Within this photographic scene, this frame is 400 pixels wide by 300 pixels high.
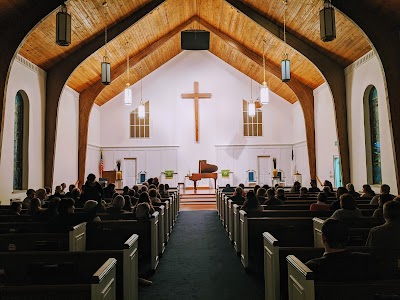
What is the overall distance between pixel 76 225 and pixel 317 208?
3235 mm

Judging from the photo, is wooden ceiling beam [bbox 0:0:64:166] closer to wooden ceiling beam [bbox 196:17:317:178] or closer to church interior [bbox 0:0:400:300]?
church interior [bbox 0:0:400:300]

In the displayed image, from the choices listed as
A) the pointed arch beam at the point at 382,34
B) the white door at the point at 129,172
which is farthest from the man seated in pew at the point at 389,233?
the white door at the point at 129,172

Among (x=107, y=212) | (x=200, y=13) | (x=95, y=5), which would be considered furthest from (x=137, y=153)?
(x=107, y=212)

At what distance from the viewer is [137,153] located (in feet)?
54.1

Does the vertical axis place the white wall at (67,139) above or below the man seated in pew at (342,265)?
above

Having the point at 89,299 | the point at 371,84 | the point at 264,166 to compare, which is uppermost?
the point at 371,84

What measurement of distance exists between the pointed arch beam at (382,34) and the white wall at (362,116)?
1.10m

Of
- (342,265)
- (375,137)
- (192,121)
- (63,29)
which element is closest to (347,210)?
(342,265)

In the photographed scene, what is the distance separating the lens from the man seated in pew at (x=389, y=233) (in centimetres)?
294

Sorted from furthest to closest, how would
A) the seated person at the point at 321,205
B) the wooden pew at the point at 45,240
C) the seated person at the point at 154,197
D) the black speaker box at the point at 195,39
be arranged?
the black speaker box at the point at 195,39 < the seated person at the point at 154,197 < the seated person at the point at 321,205 < the wooden pew at the point at 45,240

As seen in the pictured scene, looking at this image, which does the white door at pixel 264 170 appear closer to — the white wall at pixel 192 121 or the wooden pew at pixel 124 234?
the white wall at pixel 192 121

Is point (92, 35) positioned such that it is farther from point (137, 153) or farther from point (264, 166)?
point (264, 166)

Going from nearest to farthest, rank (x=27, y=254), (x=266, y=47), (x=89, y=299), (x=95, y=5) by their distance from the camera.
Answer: (x=89, y=299) < (x=27, y=254) < (x=95, y=5) < (x=266, y=47)

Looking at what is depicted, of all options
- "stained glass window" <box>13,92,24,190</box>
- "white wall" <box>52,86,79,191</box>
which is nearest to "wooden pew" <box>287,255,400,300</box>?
"stained glass window" <box>13,92,24,190</box>
